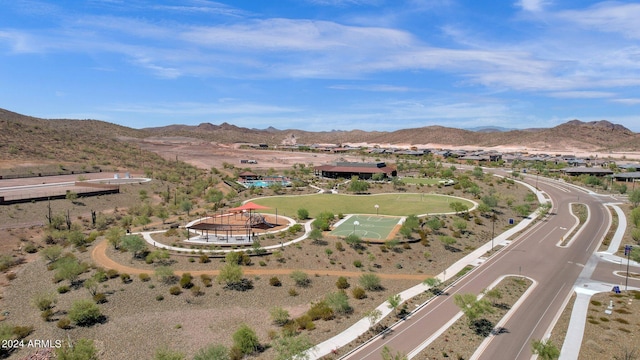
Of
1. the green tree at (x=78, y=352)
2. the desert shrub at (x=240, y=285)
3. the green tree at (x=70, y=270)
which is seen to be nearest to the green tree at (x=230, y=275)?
the desert shrub at (x=240, y=285)

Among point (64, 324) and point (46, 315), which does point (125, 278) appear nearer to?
point (46, 315)

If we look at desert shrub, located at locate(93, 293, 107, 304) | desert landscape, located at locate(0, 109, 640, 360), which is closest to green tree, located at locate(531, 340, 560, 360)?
desert landscape, located at locate(0, 109, 640, 360)

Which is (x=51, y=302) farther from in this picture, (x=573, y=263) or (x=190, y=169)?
(x=190, y=169)

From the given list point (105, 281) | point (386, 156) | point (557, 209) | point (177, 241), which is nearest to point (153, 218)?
point (177, 241)

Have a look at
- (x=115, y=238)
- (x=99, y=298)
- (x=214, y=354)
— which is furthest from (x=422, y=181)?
(x=214, y=354)

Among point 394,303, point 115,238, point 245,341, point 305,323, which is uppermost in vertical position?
point 115,238

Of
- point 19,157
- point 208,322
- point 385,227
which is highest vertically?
point 19,157
